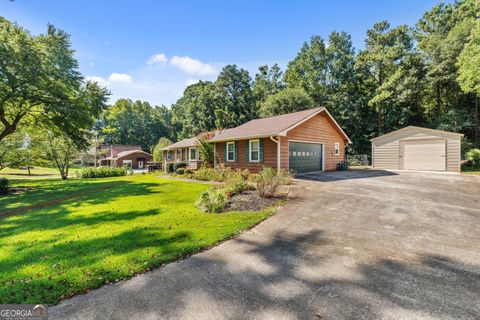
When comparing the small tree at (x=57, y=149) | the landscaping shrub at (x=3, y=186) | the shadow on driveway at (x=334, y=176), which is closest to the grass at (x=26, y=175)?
the small tree at (x=57, y=149)

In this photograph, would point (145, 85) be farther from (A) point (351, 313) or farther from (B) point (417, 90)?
(B) point (417, 90)

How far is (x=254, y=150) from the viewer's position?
46.6ft

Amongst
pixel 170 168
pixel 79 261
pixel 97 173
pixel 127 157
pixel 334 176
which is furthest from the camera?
pixel 127 157

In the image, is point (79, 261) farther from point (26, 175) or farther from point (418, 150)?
point (26, 175)

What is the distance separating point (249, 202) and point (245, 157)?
749 centimetres

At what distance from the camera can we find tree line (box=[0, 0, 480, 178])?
1255 cm

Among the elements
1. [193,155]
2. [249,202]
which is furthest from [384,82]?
[249,202]

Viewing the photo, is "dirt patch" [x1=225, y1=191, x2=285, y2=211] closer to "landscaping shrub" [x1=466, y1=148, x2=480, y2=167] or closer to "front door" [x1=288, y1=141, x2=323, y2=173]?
"front door" [x1=288, y1=141, x2=323, y2=173]

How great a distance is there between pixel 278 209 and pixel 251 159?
790 centimetres

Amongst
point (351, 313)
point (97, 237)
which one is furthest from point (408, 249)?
point (97, 237)

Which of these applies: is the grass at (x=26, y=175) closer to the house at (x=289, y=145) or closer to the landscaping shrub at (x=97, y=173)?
the landscaping shrub at (x=97, y=173)

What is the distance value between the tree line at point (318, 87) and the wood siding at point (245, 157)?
825cm

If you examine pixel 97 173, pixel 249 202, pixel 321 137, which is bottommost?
pixel 249 202

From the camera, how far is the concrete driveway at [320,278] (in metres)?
2.37
